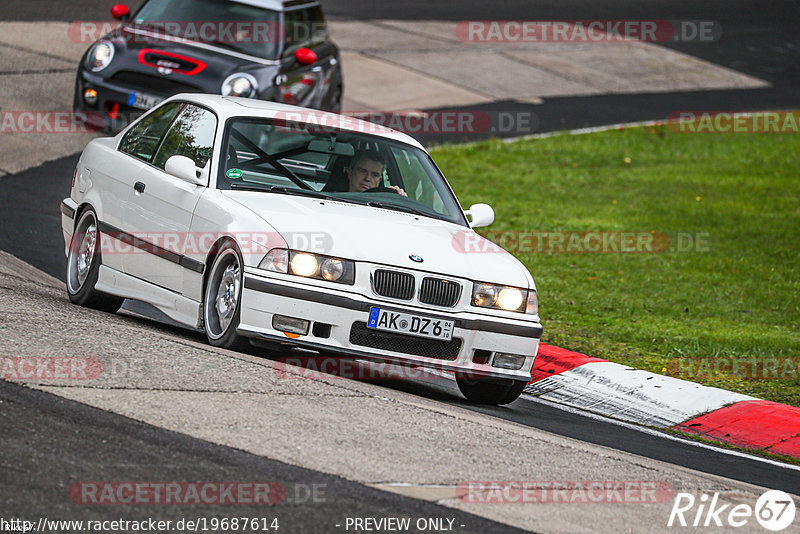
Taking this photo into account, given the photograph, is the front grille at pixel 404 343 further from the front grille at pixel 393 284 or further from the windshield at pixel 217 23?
the windshield at pixel 217 23

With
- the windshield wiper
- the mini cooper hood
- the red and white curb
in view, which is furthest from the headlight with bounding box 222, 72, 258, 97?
the mini cooper hood

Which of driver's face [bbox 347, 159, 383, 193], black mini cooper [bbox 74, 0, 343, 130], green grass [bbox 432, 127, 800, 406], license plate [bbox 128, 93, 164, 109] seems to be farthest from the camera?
black mini cooper [bbox 74, 0, 343, 130]

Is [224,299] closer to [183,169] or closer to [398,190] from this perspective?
[183,169]

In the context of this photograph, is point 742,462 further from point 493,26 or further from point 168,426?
point 493,26

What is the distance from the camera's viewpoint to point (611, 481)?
19.6ft

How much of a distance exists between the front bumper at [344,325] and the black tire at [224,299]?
104 millimetres

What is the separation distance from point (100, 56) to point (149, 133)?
6.56 m

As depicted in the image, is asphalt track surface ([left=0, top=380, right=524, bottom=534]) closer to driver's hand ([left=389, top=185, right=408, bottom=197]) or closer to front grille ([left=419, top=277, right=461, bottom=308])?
front grille ([left=419, top=277, right=461, bottom=308])

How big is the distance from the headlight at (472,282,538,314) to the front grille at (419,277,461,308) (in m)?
0.13

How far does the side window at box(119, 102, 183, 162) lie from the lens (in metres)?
8.95

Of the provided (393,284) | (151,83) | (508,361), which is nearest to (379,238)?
(393,284)

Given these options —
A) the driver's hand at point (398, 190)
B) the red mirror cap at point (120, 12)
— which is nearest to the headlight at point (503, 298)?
the driver's hand at point (398, 190)

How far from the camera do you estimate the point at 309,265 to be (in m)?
7.27

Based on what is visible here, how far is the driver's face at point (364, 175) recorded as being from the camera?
8.55 m
